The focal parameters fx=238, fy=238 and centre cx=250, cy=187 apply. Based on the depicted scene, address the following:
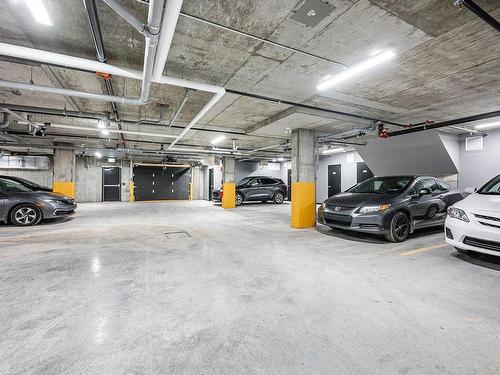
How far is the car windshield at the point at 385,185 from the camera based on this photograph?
16.4 ft

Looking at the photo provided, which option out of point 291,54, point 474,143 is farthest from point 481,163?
point 291,54

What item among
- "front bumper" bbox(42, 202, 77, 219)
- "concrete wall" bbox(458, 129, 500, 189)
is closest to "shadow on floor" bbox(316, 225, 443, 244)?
"concrete wall" bbox(458, 129, 500, 189)

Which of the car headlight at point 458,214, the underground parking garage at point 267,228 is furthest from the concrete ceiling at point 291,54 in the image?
the car headlight at point 458,214

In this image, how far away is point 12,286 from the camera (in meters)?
2.54

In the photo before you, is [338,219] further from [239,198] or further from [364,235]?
[239,198]

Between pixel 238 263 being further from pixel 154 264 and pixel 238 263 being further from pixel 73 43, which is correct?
pixel 73 43

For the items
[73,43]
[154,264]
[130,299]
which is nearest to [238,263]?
[154,264]

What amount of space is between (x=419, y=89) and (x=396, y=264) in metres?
3.25

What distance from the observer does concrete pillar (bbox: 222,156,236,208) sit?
37.9ft

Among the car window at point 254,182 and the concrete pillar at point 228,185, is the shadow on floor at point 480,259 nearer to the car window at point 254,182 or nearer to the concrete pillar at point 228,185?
the concrete pillar at point 228,185

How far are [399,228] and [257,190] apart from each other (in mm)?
8449

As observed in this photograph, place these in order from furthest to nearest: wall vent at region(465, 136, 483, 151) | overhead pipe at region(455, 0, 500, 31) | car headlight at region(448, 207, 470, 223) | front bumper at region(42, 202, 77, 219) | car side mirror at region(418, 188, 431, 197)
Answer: wall vent at region(465, 136, 483, 151)
front bumper at region(42, 202, 77, 219)
car side mirror at region(418, 188, 431, 197)
car headlight at region(448, 207, 470, 223)
overhead pipe at region(455, 0, 500, 31)

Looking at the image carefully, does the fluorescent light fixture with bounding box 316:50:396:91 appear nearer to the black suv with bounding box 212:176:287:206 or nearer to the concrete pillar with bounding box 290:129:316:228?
the concrete pillar with bounding box 290:129:316:228

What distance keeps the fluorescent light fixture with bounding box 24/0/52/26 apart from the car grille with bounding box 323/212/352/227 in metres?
5.14
